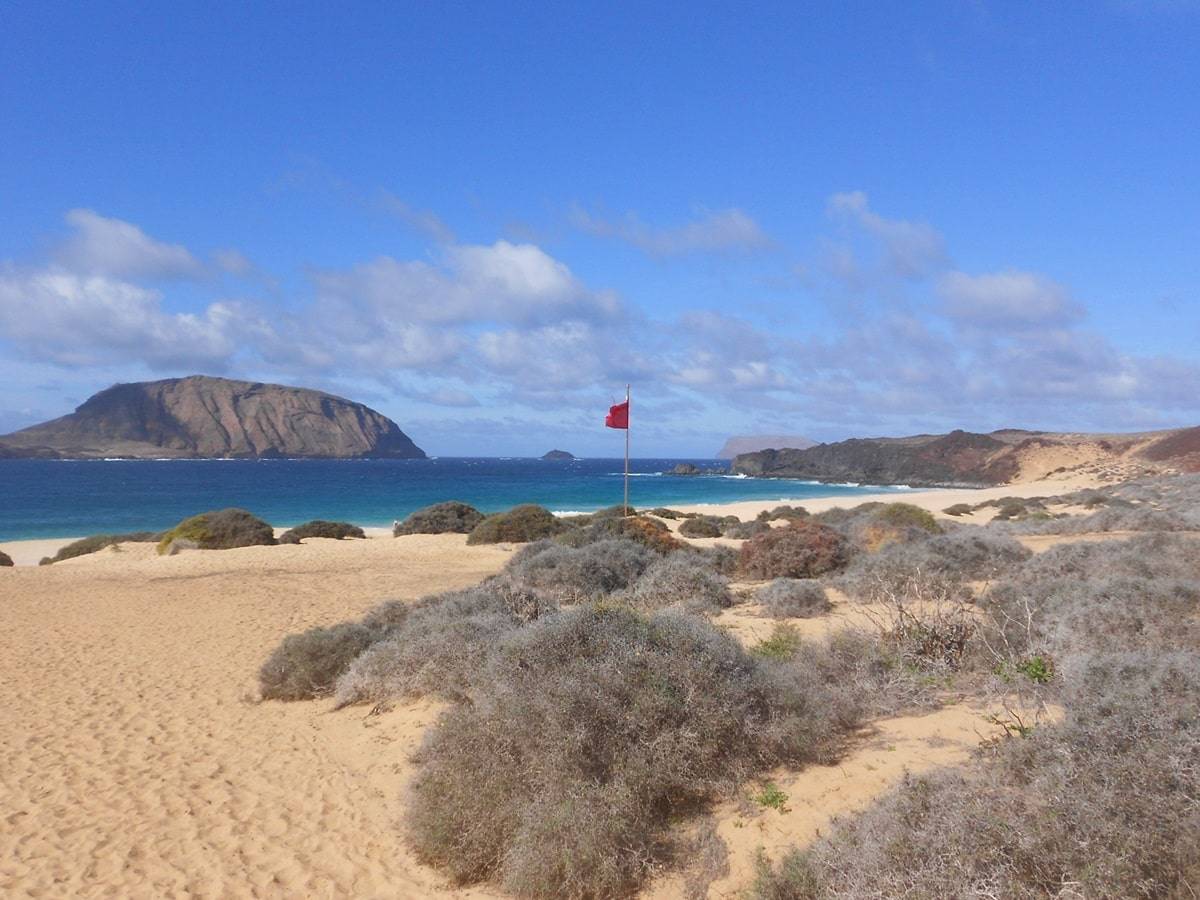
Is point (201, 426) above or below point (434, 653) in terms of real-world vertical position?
above

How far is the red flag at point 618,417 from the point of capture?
17.5 meters

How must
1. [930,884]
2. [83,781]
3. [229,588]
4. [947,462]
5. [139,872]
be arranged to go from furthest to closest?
[947,462], [229,588], [83,781], [139,872], [930,884]

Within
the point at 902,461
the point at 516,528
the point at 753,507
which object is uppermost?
the point at 902,461

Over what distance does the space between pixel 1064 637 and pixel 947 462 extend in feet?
266

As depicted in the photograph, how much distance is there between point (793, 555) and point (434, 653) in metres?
8.67

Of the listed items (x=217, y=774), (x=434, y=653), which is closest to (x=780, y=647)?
(x=434, y=653)

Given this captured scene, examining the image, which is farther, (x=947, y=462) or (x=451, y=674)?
(x=947, y=462)

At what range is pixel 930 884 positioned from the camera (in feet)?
10.8

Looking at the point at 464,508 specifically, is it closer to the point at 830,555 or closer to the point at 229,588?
the point at 229,588

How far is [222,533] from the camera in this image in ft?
83.4

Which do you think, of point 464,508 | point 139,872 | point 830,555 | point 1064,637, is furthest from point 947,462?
point 139,872

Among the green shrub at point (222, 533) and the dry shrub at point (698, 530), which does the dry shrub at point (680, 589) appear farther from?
the green shrub at point (222, 533)

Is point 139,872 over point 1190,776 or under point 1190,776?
under

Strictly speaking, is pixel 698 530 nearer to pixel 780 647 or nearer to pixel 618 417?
pixel 618 417
